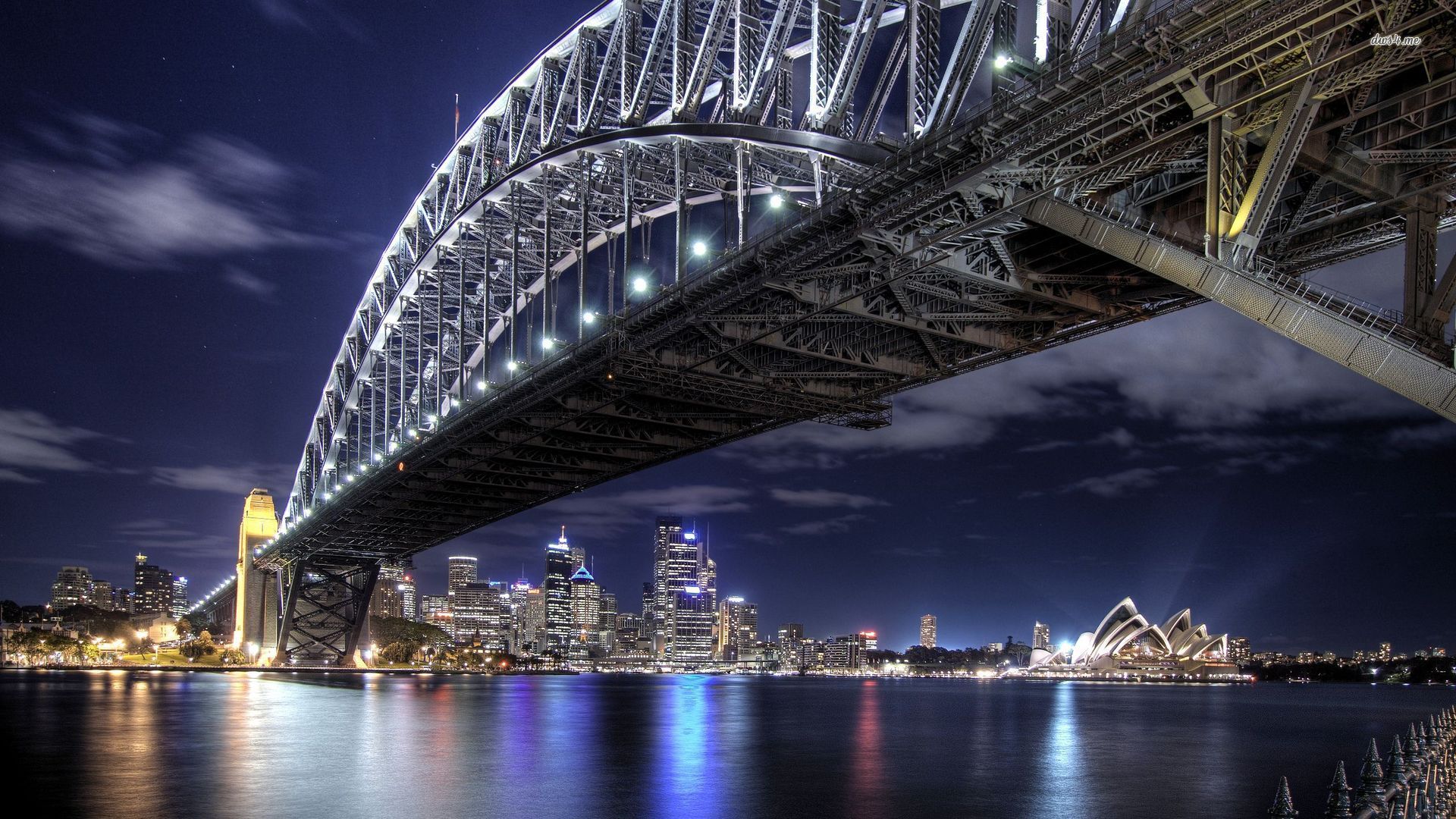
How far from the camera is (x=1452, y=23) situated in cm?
1434

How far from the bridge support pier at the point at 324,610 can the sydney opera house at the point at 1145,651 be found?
335 feet

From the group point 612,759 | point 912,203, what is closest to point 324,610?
point 612,759

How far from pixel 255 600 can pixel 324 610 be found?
16.8 metres

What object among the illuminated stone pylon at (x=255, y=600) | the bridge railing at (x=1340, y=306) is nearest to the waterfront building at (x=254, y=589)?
the illuminated stone pylon at (x=255, y=600)

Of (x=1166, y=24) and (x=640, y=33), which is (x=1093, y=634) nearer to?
(x=640, y=33)

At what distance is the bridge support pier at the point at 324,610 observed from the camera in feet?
300

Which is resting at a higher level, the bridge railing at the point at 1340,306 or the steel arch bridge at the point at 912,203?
the steel arch bridge at the point at 912,203

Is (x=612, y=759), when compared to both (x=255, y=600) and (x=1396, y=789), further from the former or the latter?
(x=255, y=600)

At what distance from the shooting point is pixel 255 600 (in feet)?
353

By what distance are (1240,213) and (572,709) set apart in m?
49.8

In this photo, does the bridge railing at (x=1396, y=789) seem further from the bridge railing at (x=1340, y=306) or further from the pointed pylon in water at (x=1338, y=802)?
the bridge railing at (x=1340, y=306)

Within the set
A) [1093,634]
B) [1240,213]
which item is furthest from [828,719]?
[1093,634]

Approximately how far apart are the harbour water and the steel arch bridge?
468 inches

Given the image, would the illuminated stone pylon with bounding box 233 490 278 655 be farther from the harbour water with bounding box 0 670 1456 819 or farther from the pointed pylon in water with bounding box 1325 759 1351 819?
the pointed pylon in water with bounding box 1325 759 1351 819
